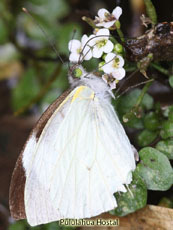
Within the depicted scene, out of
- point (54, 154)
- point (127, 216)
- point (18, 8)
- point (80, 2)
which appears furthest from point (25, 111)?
point (127, 216)

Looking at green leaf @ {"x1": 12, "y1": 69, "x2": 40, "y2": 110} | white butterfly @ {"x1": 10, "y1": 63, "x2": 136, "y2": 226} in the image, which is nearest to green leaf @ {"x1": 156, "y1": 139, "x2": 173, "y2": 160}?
white butterfly @ {"x1": 10, "y1": 63, "x2": 136, "y2": 226}

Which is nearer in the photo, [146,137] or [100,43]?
[100,43]

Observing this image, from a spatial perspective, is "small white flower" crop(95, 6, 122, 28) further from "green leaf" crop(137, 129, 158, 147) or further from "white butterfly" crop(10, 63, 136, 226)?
"green leaf" crop(137, 129, 158, 147)

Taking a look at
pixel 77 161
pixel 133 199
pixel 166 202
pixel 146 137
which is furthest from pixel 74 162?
pixel 166 202

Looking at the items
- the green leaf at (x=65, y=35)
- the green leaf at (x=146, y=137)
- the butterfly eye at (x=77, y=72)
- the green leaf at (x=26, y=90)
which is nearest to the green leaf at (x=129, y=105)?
the green leaf at (x=146, y=137)

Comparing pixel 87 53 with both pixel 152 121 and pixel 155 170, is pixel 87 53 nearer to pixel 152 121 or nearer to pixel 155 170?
pixel 152 121
